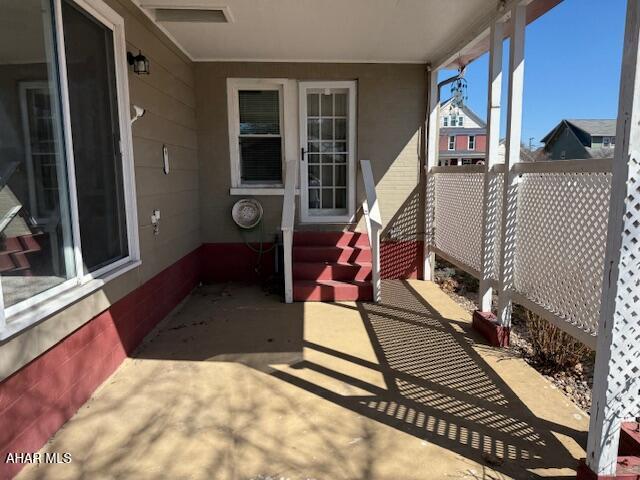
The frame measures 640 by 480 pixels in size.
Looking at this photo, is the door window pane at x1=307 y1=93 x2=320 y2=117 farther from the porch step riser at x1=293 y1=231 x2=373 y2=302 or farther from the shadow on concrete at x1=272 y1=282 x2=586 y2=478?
the shadow on concrete at x1=272 y1=282 x2=586 y2=478

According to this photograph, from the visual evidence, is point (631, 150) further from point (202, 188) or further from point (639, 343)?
point (202, 188)

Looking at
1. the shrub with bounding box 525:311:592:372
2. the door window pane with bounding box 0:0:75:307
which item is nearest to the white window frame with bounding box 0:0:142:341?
the door window pane with bounding box 0:0:75:307

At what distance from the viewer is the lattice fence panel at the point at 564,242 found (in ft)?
8.31

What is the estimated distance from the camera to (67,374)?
→ 8.11ft

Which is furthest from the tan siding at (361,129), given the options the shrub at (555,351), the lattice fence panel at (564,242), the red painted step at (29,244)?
the red painted step at (29,244)

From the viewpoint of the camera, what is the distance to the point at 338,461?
85.0 inches

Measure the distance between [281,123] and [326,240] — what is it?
1.68 metres

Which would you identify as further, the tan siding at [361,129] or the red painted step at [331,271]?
the tan siding at [361,129]

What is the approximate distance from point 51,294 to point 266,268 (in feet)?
11.5

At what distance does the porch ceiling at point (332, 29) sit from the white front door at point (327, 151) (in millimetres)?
473

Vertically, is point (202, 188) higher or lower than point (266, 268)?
higher

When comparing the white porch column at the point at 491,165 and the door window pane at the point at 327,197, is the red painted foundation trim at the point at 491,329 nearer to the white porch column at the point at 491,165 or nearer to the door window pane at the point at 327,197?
the white porch column at the point at 491,165

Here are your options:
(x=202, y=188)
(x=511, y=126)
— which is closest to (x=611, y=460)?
(x=511, y=126)

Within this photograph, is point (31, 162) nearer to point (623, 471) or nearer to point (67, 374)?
point (67, 374)
